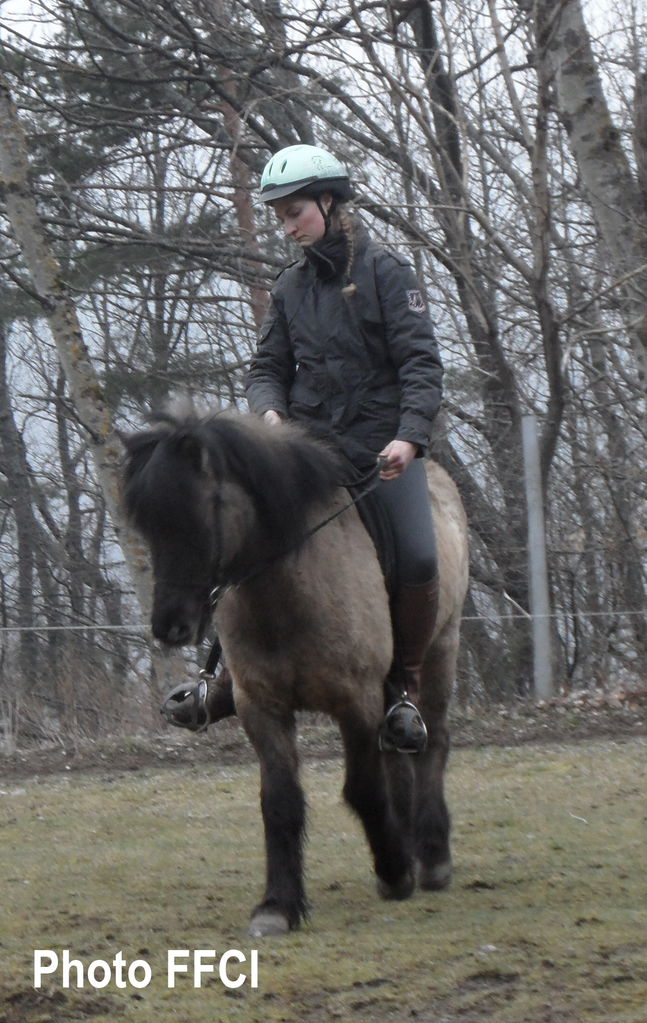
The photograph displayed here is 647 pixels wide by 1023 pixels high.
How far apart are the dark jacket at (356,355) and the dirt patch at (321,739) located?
430cm

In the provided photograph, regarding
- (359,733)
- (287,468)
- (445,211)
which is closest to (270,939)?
(359,733)

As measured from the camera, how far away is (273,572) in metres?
4.23

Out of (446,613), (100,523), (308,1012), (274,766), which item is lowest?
(308,1012)

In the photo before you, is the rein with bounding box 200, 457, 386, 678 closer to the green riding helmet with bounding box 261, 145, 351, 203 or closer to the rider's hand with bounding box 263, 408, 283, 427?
the rider's hand with bounding box 263, 408, 283, 427

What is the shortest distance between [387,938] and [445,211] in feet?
27.3

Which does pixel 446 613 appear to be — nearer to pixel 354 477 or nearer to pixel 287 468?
pixel 354 477

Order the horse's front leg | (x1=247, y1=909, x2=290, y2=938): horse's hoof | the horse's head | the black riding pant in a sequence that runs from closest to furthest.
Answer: the horse's head → (x1=247, y1=909, x2=290, y2=938): horse's hoof → the horse's front leg → the black riding pant

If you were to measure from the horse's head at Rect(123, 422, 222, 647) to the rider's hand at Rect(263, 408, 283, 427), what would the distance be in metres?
0.54

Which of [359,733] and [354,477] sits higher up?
[354,477]

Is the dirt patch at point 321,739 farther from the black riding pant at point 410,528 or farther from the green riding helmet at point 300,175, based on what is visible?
the green riding helmet at point 300,175

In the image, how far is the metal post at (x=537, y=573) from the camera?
9891mm

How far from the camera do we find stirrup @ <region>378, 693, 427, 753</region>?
4508mm

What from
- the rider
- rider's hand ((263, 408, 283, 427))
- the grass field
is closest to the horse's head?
rider's hand ((263, 408, 283, 427))

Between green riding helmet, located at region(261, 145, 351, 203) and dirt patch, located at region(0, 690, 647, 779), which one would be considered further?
dirt patch, located at region(0, 690, 647, 779)
